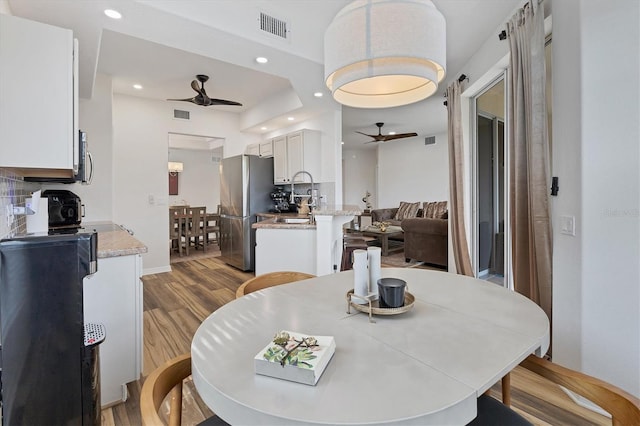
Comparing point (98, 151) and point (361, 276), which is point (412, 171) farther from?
point (361, 276)


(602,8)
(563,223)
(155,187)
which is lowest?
(563,223)

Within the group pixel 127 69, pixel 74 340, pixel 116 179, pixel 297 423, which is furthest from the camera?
pixel 116 179

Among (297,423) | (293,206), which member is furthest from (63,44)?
(293,206)

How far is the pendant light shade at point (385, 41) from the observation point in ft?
4.00

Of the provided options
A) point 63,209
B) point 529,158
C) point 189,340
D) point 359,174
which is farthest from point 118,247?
point 359,174

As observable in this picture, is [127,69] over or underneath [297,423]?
over

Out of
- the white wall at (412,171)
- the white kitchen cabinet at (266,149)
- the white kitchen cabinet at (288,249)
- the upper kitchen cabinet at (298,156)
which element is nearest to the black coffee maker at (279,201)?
the upper kitchen cabinet at (298,156)

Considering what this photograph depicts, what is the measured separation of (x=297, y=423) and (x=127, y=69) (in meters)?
4.35

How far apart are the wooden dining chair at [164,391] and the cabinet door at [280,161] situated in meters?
4.27

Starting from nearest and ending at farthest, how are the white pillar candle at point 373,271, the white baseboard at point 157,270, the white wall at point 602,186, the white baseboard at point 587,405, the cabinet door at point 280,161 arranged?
the white pillar candle at point 373,271, the white wall at point 602,186, the white baseboard at point 587,405, the white baseboard at point 157,270, the cabinet door at point 280,161

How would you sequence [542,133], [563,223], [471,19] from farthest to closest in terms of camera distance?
[471,19]
[542,133]
[563,223]

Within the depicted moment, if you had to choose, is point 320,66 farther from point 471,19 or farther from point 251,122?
point 251,122

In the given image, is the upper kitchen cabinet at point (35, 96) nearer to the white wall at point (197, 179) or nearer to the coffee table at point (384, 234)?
the coffee table at point (384, 234)

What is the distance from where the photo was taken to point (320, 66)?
11.1ft
